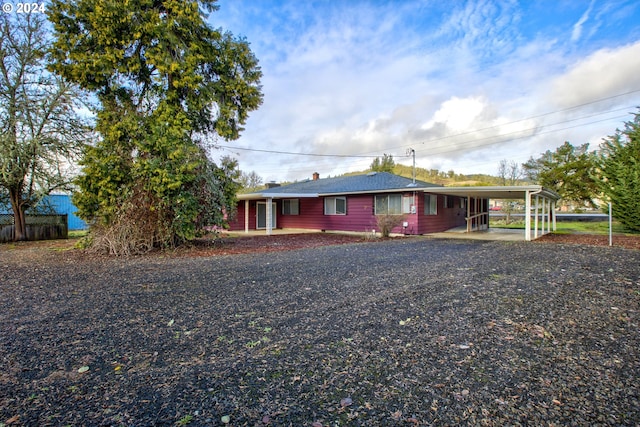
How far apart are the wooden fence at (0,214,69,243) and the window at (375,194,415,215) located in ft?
48.4

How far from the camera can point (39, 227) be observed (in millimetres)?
13875

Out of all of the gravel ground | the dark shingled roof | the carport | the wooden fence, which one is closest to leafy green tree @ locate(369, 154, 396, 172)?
the carport

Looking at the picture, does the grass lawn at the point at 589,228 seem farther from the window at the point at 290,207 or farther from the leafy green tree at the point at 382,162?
the leafy green tree at the point at 382,162

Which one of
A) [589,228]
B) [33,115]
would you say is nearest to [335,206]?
[33,115]

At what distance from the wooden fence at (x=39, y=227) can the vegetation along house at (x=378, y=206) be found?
7.87 meters

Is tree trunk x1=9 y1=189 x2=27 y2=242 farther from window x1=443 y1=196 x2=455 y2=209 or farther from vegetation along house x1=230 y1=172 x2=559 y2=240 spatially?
window x1=443 y1=196 x2=455 y2=209

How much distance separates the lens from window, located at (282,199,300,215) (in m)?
19.3

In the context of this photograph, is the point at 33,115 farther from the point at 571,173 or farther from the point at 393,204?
the point at 571,173

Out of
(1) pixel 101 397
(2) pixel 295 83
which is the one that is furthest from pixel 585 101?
(1) pixel 101 397

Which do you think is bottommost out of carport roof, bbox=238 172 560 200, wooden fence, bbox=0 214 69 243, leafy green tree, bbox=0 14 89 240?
wooden fence, bbox=0 214 69 243

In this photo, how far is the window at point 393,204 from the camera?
14648mm

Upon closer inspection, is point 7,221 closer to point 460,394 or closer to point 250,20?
point 250,20

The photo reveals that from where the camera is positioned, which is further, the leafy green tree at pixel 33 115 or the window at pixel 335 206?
the window at pixel 335 206

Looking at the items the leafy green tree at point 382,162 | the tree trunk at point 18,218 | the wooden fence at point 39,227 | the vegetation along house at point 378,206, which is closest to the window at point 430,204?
the vegetation along house at point 378,206
